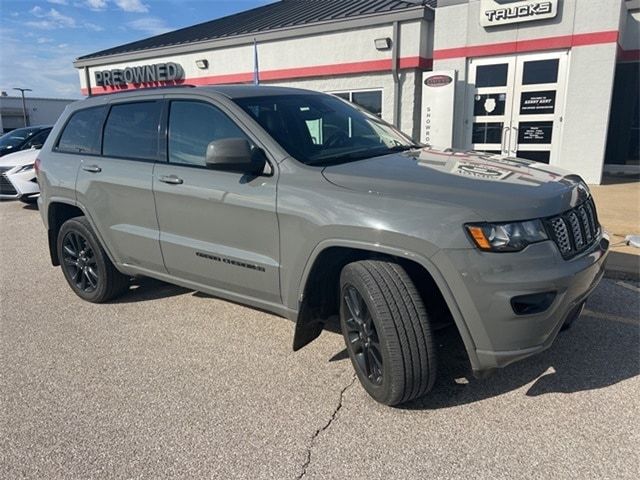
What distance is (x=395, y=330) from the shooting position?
8.89 ft

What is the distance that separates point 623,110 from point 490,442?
42.9 ft

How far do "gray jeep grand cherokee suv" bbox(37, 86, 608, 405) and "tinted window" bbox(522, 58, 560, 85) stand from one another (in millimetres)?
8682

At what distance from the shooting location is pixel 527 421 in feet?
9.14

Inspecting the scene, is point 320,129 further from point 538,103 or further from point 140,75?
point 140,75

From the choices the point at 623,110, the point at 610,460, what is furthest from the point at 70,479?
the point at 623,110

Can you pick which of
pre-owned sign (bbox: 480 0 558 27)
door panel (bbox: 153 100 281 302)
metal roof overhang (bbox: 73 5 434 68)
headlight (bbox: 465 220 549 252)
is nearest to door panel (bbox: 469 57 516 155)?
pre-owned sign (bbox: 480 0 558 27)

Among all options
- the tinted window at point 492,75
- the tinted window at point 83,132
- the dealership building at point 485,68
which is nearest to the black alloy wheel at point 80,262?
the tinted window at point 83,132

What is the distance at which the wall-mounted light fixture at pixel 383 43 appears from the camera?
12789 mm

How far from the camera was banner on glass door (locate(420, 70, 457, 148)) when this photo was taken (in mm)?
11945

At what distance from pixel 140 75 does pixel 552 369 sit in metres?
18.2

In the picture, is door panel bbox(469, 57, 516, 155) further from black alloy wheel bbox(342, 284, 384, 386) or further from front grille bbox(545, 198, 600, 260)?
black alloy wheel bbox(342, 284, 384, 386)

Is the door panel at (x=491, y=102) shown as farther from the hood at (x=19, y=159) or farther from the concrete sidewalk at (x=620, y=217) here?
the hood at (x=19, y=159)

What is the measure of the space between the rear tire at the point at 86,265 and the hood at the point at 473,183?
8.52 feet

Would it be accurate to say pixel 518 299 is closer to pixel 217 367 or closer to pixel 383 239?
pixel 383 239
